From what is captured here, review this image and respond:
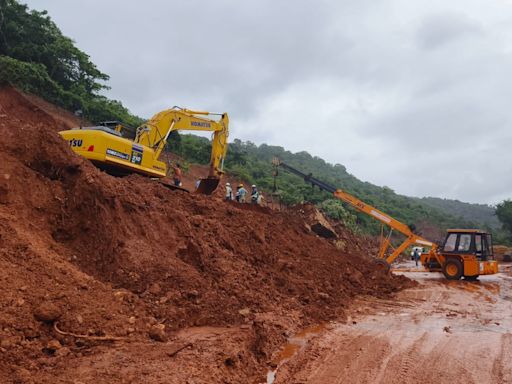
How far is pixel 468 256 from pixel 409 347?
10.2 metres

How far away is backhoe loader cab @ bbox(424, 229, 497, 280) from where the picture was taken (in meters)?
14.0

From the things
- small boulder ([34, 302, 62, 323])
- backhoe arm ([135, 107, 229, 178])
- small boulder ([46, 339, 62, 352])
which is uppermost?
backhoe arm ([135, 107, 229, 178])

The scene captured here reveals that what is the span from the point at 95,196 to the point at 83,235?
27.8 inches

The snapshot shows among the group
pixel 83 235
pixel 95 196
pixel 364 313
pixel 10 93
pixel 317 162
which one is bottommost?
pixel 364 313

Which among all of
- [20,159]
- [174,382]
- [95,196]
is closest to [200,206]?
[95,196]

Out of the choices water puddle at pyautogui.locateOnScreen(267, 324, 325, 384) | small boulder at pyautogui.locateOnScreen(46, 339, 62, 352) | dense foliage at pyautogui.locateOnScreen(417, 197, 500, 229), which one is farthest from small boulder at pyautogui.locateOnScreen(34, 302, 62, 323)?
dense foliage at pyautogui.locateOnScreen(417, 197, 500, 229)

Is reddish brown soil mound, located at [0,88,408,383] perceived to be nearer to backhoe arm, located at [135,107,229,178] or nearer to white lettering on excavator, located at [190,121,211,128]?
backhoe arm, located at [135,107,229,178]

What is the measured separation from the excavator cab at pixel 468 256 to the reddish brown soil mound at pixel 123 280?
22.7ft

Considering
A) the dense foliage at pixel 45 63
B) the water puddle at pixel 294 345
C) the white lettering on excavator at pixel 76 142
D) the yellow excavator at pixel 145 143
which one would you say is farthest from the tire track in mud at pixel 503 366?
the dense foliage at pixel 45 63

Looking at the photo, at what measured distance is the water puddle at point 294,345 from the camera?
4.47 meters

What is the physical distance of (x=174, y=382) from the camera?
3447 millimetres

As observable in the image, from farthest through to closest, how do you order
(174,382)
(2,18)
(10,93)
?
(2,18)
(10,93)
(174,382)

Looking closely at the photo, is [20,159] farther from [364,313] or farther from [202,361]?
[364,313]

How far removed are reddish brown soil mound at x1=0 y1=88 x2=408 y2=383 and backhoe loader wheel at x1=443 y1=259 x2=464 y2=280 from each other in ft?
22.5
